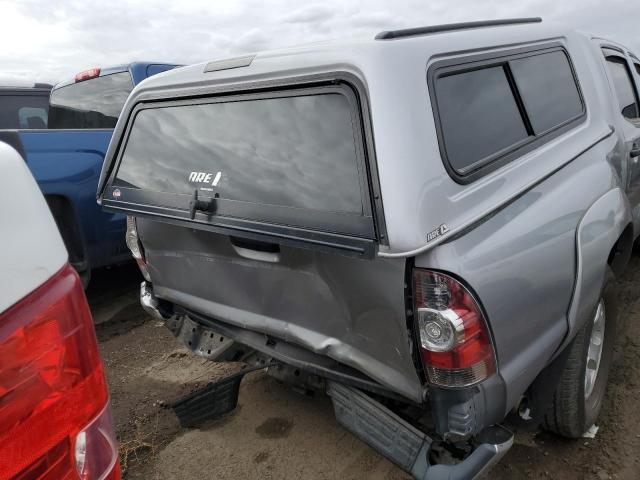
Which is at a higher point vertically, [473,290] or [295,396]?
[473,290]

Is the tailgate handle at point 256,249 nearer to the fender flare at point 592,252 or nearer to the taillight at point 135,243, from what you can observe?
the taillight at point 135,243

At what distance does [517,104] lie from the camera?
2355 millimetres

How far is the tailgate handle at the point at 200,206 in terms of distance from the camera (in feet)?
6.94

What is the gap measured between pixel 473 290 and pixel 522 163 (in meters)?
0.73

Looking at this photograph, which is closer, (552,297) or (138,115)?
(552,297)

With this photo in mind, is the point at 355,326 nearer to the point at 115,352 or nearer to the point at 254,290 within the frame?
the point at 254,290

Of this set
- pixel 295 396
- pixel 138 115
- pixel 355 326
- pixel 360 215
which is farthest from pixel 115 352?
pixel 360 215

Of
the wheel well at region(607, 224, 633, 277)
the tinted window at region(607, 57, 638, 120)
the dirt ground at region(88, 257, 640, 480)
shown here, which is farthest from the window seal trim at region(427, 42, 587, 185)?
the dirt ground at region(88, 257, 640, 480)

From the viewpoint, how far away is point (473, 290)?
166cm

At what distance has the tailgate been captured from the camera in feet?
5.79

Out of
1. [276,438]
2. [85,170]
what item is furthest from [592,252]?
[85,170]

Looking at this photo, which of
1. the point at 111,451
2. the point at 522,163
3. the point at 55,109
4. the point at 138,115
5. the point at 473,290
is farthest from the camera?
the point at 55,109

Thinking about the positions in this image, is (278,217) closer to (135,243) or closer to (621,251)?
(135,243)

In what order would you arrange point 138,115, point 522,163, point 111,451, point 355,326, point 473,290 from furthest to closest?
point 138,115 → point 522,163 → point 355,326 → point 473,290 → point 111,451
